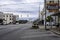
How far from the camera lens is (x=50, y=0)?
281 ft

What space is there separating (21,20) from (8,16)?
12872 millimetres

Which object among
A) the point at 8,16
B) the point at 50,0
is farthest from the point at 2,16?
the point at 50,0

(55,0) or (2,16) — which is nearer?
(55,0)

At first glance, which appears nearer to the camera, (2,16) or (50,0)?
(50,0)

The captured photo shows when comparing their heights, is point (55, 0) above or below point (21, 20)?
above

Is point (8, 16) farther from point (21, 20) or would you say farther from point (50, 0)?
point (50, 0)

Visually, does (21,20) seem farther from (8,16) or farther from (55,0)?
(55,0)

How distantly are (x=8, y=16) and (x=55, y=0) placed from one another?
116 metres

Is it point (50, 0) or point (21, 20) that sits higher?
point (50, 0)

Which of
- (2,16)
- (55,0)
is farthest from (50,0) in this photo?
(2,16)

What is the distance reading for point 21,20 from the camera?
198m

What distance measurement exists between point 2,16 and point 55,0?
108 metres

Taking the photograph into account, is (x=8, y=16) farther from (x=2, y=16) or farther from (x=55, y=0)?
(x=55, y=0)

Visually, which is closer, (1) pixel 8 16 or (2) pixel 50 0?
(2) pixel 50 0
